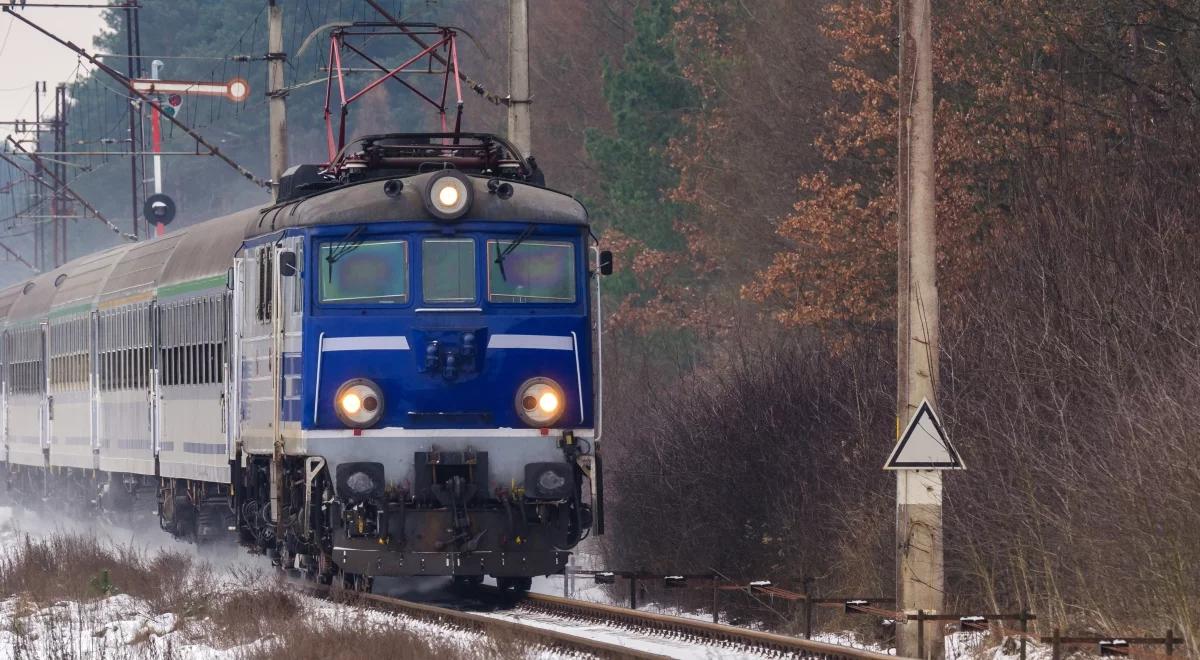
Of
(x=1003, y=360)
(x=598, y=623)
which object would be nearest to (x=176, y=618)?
(x=598, y=623)

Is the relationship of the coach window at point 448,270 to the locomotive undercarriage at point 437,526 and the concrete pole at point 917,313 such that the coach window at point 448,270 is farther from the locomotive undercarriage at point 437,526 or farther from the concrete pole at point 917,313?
the concrete pole at point 917,313

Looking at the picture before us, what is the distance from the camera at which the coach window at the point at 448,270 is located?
15168 mm

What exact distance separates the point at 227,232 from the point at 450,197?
15.6 feet

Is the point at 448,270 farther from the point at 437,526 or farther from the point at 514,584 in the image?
the point at 514,584

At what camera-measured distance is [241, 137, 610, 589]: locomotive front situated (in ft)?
48.9

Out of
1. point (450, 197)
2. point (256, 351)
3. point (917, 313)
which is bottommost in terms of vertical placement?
point (256, 351)

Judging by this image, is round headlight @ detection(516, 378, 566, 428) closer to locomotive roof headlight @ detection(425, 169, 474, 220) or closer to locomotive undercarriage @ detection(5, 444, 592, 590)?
locomotive undercarriage @ detection(5, 444, 592, 590)

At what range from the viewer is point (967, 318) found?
16719 millimetres

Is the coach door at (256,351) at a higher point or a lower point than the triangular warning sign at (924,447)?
higher

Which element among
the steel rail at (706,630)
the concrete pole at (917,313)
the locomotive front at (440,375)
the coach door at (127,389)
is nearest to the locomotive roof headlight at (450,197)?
the locomotive front at (440,375)

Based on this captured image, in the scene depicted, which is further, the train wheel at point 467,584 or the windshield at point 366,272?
the train wheel at point 467,584

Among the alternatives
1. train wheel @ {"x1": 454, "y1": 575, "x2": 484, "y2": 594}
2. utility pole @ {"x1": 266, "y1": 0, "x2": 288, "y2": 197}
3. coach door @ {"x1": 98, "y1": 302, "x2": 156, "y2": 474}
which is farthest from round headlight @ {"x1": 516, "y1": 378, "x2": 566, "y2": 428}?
utility pole @ {"x1": 266, "y1": 0, "x2": 288, "y2": 197}

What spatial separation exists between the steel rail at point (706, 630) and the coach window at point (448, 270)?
2.65 m

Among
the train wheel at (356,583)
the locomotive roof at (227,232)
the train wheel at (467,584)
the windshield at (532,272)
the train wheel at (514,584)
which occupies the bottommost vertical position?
the train wheel at (467,584)
